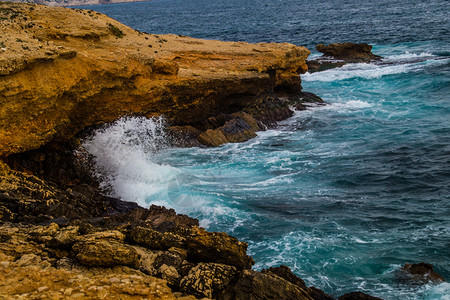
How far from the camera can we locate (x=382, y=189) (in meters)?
16.2

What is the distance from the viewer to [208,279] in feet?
26.8

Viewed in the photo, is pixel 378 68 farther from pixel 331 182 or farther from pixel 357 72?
pixel 331 182

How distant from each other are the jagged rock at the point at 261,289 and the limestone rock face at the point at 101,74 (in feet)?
32.9

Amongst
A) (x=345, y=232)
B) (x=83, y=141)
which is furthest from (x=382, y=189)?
(x=83, y=141)

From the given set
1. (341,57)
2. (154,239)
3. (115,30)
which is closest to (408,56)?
(341,57)

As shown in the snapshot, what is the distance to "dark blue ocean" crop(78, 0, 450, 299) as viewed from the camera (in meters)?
11.7

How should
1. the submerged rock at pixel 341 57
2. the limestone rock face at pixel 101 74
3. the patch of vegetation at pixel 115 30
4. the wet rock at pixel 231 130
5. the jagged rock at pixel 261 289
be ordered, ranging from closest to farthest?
the jagged rock at pixel 261 289 → the limestone rock face at pixel 101 74 → the patch of vegetation at pixel 115 30 → the wet rock at pixel 231 130 → the submerged rock at pixel 341 57

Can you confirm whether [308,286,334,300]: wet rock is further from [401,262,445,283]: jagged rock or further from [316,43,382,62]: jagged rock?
[316,43,382,62]: jagged rock

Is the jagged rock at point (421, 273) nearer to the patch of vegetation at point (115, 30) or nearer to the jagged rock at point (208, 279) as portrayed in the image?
the jagged rock at point (208, 279)

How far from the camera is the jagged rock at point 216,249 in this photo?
29.9ft

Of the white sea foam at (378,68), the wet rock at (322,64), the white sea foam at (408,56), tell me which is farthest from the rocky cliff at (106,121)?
the white sea foam at (408,56)

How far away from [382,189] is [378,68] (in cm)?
2542

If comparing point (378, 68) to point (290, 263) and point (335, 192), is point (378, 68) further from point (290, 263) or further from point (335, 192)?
point (290, 263)

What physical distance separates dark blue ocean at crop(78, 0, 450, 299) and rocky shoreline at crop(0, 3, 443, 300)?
1065 millimetres
